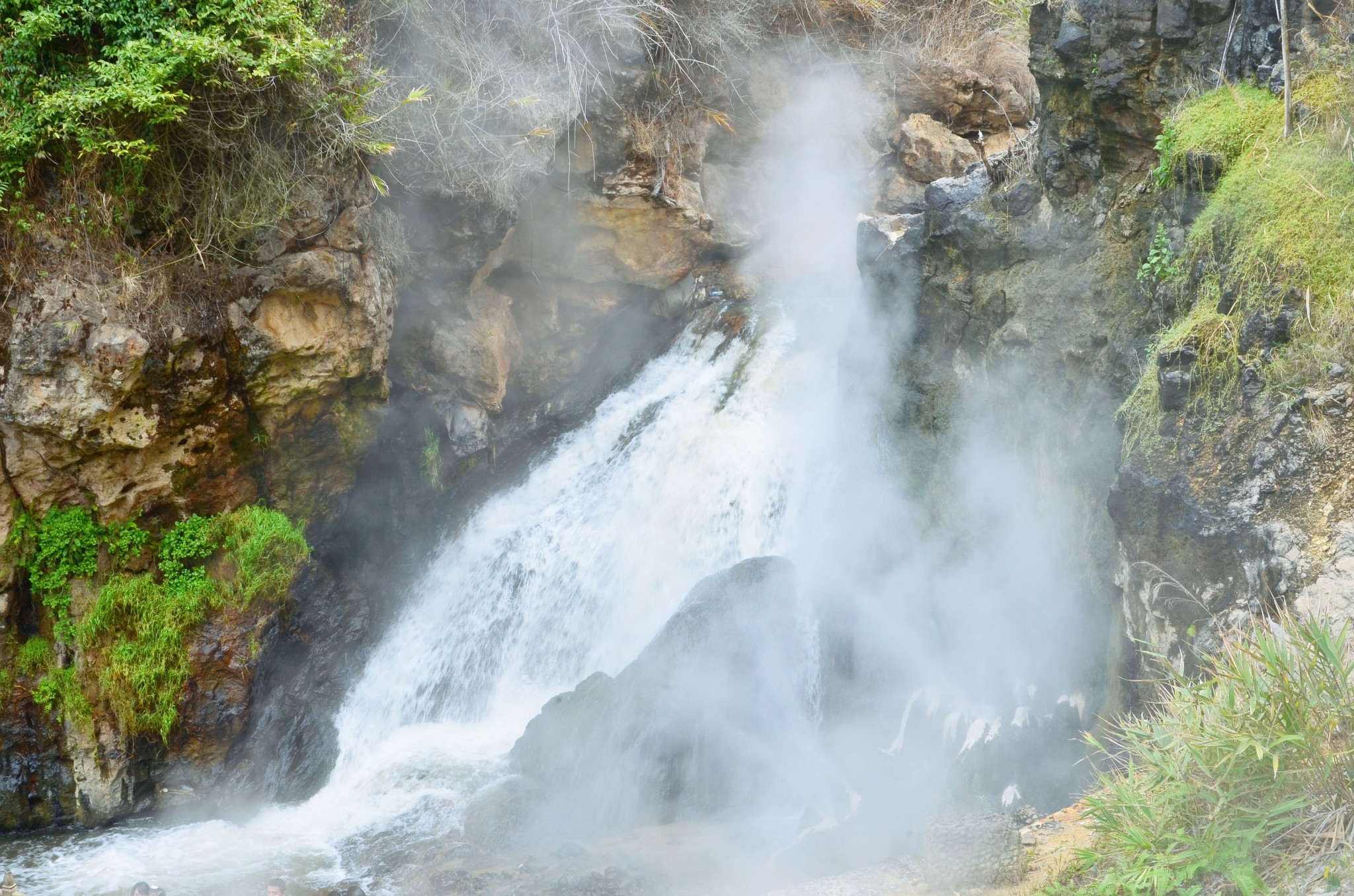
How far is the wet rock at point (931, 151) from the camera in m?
13.1

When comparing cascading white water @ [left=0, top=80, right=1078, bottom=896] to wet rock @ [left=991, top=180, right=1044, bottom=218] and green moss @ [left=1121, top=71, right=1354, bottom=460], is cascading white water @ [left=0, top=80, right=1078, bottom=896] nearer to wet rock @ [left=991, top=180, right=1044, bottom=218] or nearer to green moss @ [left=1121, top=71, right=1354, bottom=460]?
wet rock @ [left=991, top=180, right=1044, bottom=218]

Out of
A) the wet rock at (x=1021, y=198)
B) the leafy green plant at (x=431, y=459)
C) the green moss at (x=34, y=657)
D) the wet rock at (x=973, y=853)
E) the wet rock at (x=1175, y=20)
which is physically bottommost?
the wet rock at (x=973, y=853)

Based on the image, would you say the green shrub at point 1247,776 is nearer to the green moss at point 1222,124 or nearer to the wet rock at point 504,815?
the green moss at point 1222,124

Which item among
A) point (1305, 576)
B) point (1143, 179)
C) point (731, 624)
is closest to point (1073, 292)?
point (1143, 179)

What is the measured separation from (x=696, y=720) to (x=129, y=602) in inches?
210

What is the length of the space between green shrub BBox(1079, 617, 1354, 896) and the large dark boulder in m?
3.98

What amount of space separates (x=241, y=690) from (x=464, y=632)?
217 cm

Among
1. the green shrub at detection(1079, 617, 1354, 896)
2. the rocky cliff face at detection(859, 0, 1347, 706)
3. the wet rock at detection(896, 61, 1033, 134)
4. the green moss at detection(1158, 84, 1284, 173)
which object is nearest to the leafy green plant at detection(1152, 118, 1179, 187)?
the green moss at detection(1158, 84, 1284, 173)

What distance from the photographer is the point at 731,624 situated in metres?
8.62

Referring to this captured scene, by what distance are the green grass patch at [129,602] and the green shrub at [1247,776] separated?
7.85m

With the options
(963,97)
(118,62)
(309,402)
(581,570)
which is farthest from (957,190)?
(118,62)

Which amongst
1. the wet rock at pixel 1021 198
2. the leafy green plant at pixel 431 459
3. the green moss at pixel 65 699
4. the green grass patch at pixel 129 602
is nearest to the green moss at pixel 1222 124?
the wet rock at pixel 1021 198

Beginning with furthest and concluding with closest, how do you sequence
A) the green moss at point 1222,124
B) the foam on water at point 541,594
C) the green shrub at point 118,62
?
the foam on water at point 541,594 → the green shrub at point 118,62 → the green moss at point 1222,124

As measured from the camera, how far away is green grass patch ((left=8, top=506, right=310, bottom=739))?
8.21 metres
